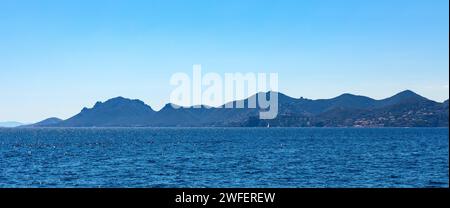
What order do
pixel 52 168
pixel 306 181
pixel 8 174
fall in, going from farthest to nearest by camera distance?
1. pixel 52 168
2. pixel 8 174
3. pixel 306 181

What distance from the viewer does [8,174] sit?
63.1 meters
